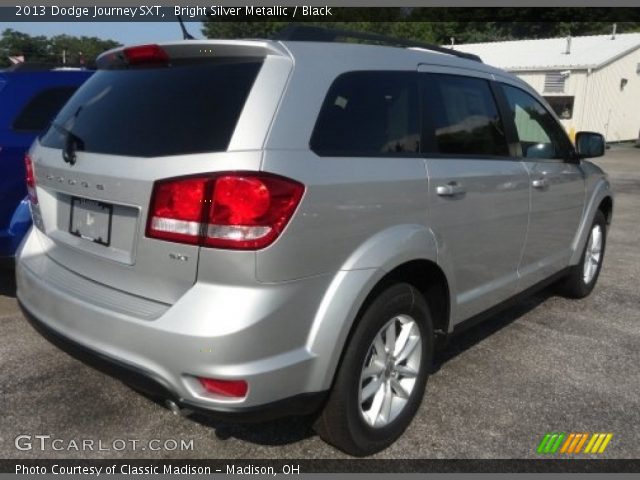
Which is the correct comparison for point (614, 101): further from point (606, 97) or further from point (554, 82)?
point (554, 82)

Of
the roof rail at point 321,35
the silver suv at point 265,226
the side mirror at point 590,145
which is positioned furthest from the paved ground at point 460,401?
the roof rail at point 321,35

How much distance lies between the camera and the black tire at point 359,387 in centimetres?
244

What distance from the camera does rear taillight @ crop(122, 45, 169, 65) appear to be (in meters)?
2.50

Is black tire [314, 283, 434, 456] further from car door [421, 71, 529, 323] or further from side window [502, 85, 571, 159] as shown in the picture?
side window [502, 85, 571, 159]

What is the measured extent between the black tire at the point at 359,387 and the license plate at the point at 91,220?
1086mm

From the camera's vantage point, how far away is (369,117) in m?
2.61

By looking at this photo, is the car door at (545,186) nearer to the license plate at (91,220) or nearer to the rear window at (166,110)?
the rear window at (166,110)

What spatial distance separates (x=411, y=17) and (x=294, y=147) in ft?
195

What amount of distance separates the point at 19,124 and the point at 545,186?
12.3 ft

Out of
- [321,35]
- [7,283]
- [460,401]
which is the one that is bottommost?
[7,283]

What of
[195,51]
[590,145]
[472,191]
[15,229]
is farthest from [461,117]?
[15,229]

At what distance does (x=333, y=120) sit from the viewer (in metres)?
2.40

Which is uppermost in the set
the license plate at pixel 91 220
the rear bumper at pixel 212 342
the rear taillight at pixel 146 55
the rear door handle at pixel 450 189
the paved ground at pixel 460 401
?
the rear taillight at pixel 146 55

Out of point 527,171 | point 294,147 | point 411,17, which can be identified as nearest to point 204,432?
point 294,147
